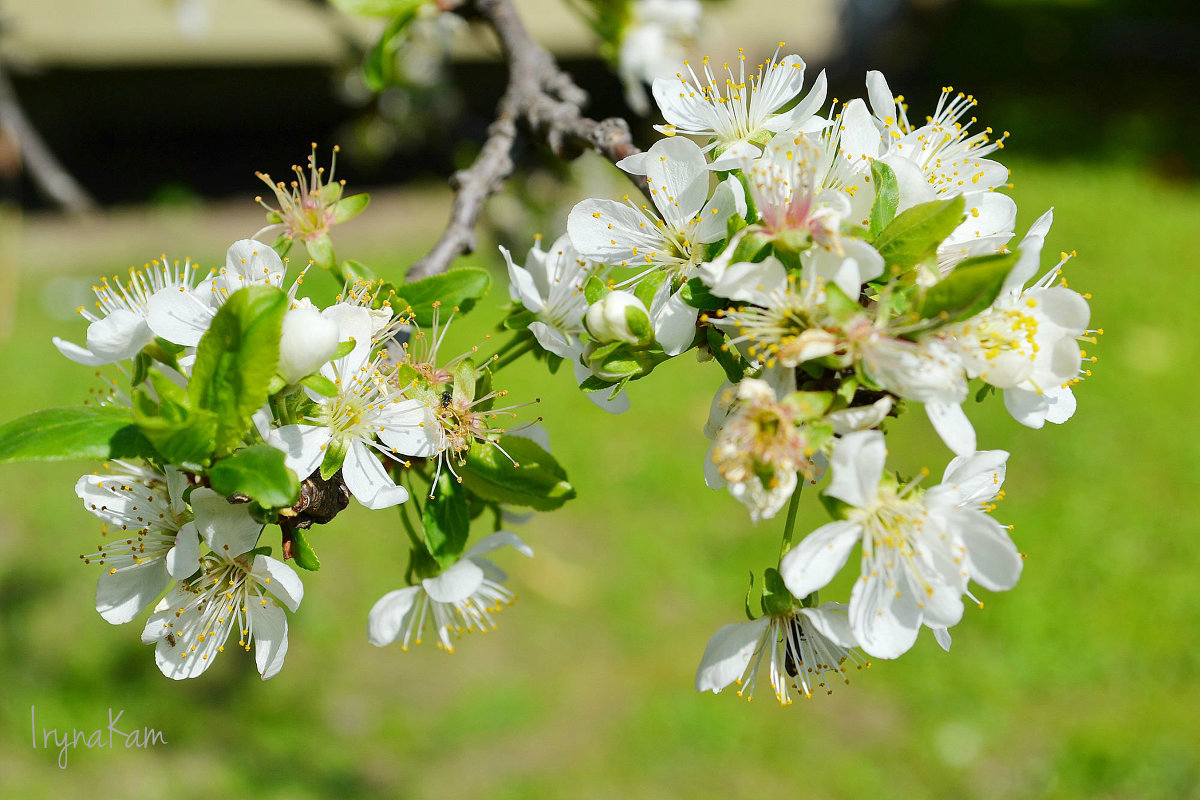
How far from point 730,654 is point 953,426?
1.30 ft

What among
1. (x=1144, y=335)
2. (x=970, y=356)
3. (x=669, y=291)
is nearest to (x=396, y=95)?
(x=669, y=291)

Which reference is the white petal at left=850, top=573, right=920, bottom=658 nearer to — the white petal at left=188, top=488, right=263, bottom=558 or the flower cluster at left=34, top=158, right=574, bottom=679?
the flower cluster at left=34, top=158, right=574, bottom=679

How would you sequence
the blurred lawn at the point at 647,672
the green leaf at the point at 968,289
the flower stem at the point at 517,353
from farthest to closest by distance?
the blurred lawn at the point at 647,672 → the flower stem at the point at 517,353 → the green leaf at the point at 968,289

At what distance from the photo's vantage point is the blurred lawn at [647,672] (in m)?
3.20

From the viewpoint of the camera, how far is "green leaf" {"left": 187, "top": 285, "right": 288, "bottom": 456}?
991 mm

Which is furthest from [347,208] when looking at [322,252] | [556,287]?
[556,287]

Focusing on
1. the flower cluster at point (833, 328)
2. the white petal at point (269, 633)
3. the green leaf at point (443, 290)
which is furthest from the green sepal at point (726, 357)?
the white petal at point (269, 633)

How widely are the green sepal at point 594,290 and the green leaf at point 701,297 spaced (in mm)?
118

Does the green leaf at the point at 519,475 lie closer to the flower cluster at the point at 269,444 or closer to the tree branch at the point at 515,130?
the flower cluster at the point at 269,444

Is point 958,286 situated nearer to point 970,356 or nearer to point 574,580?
point 970,356

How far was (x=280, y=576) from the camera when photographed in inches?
43.9

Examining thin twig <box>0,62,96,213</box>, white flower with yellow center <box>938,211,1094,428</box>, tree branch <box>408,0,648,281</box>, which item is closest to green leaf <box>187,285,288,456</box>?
tree branch <box>408,0,648,281</box>

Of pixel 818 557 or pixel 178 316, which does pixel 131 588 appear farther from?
pixel 818 557

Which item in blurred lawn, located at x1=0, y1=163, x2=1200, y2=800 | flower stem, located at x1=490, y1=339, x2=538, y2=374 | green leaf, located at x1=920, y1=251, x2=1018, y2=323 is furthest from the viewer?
blurred lawn, located at x1=0, y1=163, x2=1200, y2=800
